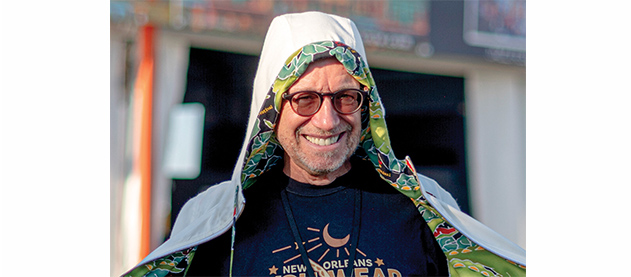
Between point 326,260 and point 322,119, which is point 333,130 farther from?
point 326,260

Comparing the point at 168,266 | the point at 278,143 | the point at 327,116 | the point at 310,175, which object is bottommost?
the point at 168,266

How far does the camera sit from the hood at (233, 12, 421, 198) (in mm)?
1606

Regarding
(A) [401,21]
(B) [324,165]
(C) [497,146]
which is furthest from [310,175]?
(C) [497,146]

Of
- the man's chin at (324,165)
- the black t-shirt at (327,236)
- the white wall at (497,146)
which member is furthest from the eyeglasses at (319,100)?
the white wall at (497,146)

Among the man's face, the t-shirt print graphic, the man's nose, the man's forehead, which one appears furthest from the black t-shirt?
the man's forehead

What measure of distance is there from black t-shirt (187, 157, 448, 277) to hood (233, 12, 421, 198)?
90mm

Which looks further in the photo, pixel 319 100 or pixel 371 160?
pixel 371 160

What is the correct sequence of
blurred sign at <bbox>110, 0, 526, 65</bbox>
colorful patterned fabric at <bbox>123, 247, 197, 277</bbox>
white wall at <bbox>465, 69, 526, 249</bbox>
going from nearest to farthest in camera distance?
colorful patterned fabric at <bbox>123, 247, 197, 277</bbox> < blurred sign at <bbox>110, 0, 526, 65</bbox> < white wall at <bbox>465, 69, 526, 249</bbox>

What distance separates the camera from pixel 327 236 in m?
1.65

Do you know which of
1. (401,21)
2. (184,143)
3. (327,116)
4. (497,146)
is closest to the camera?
(327,116)

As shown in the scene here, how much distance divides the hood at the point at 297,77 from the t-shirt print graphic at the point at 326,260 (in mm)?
268

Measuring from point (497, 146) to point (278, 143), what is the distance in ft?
3.83

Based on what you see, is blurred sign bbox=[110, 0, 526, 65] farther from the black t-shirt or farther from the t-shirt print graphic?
the t-shirt print graphic
